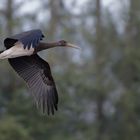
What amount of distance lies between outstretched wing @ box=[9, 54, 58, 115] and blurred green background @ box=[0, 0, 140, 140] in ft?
36.7

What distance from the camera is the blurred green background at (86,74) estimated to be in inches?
1051

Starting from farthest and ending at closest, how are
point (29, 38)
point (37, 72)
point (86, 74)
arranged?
point (86, 74) < point (37, 72) < point (29, 38)

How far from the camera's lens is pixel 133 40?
30.3 meters

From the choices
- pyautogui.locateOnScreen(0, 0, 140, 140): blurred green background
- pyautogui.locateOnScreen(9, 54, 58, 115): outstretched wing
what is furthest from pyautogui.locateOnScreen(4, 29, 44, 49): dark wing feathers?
pyautogui.locateOnScreen(0, 0, 140, 140): blurred green background

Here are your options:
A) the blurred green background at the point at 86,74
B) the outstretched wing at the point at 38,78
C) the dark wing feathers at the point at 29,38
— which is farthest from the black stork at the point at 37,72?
the blurred green background at the point at 86,74

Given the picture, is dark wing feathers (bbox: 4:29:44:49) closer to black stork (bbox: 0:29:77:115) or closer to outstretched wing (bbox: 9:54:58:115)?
black stork (bbox: 0:29:77:115)

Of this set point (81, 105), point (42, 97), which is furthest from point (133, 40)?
point (42, 97)

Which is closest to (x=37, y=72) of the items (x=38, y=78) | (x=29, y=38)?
(x=38, y=78)

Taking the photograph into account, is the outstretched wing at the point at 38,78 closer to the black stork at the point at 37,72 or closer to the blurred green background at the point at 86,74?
the black stork at the point at 37,72

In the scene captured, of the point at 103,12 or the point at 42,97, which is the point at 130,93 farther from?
the point at 42,97

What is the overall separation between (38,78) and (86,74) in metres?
13.7

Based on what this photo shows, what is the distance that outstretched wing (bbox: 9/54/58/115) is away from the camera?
48.0 ft

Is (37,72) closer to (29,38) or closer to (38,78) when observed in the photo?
(38,78)

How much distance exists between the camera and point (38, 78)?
15008 mm
